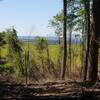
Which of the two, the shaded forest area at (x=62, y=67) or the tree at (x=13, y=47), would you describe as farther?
the tree at (x=13, y=47)

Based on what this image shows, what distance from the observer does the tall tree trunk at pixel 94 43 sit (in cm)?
1450

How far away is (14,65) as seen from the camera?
4103 cm

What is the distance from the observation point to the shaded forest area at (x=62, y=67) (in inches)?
476

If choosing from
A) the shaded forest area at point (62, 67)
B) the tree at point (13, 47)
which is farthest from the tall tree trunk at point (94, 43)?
the tree at point (13, 47)

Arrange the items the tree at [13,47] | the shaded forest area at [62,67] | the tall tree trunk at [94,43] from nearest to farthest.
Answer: the shaded forest area at [62,67] → the tall tree trunk at [94,43] → the tree at [13,47]

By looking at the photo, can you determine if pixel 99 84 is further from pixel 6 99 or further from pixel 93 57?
pixel 6 99

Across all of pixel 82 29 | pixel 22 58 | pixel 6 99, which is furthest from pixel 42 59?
pixel 6 99

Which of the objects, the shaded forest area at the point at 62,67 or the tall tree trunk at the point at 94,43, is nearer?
the shaded forest area at the point at 62,67

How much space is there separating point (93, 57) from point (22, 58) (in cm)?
2725

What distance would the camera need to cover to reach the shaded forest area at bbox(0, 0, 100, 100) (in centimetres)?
1208

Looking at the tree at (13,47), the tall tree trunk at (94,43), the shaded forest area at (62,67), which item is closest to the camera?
the shaded forest area at (62,67)

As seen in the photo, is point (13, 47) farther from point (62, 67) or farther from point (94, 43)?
point (94, 43)

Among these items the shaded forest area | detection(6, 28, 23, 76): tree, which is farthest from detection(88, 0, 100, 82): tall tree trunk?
detection(6, 28, 23, 76): tree

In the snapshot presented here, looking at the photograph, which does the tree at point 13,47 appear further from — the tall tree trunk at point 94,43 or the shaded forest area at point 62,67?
the tall tree trunk at point 94,43
